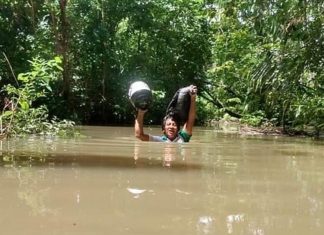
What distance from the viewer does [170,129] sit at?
285 inches

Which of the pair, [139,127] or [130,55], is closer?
[139,127]

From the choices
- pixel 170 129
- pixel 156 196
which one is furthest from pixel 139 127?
pixel 156 196

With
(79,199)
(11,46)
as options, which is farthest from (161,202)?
(11,46)

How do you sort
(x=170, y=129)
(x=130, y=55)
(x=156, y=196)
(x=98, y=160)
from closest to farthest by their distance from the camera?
(x=156, y=196), (x=98, y=160), (x=170, y=129), (x=130, y=55)

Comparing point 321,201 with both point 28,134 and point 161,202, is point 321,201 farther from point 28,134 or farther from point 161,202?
point 28,134

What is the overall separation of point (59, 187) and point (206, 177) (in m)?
1.10

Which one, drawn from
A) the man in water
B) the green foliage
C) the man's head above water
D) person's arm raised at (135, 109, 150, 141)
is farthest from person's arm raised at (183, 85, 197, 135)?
the green foliage

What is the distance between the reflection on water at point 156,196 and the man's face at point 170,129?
95.8 inches

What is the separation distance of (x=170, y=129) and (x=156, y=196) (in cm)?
445

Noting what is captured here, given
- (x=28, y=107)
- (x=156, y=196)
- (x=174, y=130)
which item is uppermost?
(x=28, y=107)

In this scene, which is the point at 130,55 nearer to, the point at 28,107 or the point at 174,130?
the point at 28,107

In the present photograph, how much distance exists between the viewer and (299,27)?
923cm

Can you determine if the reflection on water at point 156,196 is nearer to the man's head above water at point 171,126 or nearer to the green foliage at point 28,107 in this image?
the man's head above water at point 171,126

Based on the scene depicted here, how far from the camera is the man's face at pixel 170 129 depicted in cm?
721
